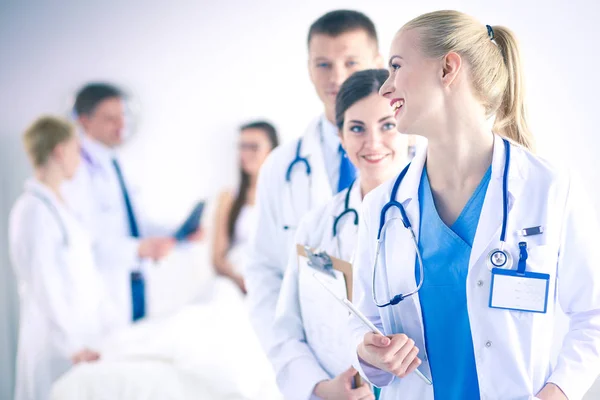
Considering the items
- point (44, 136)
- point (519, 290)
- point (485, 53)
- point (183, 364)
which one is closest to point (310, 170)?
point (485, 53)

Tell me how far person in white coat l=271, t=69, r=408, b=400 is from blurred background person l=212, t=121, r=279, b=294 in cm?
199

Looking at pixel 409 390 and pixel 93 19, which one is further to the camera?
pixel 93 19

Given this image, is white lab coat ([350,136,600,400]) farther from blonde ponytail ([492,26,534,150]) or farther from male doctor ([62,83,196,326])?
male doctor ([62,83,196,326])

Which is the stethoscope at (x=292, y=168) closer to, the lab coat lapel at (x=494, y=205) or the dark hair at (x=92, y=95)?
the lab coat lapel at (x=494, y=205)

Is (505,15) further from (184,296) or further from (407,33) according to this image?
(184,296)

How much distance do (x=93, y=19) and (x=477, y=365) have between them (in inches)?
121

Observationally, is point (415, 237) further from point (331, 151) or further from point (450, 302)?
point (331, 151)

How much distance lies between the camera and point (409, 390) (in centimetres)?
125

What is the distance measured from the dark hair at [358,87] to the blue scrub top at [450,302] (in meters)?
0.45

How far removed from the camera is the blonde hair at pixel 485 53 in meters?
1.18

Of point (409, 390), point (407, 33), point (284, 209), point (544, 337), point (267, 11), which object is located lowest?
point (409, 390)

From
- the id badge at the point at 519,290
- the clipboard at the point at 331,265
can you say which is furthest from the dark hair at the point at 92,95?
the id badge at the point at 519,290

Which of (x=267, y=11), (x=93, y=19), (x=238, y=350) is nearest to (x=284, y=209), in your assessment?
Answer: (x=238, y=350)

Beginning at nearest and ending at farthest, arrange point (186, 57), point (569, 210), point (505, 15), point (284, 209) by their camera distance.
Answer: point (569, 210) → point (284, 209) → point (505, 15) → point (186, 57)
